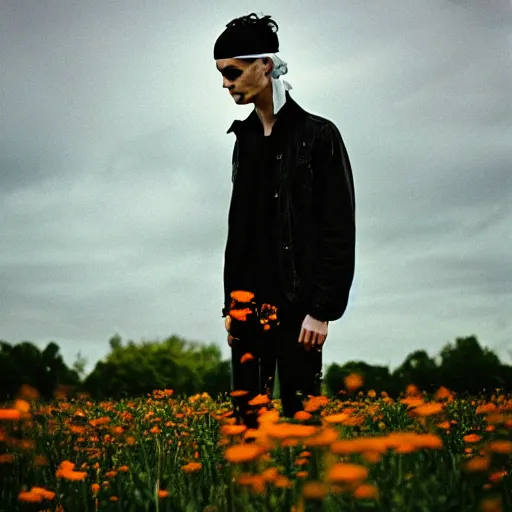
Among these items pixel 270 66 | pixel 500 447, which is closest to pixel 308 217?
pixel 270 66

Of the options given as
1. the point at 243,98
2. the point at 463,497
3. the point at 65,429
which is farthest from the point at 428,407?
the point at 65,429

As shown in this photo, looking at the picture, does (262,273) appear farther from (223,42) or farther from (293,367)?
(223,42)

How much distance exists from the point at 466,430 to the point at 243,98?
9.13 feet

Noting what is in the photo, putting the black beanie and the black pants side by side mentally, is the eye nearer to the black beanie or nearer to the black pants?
the black beanie

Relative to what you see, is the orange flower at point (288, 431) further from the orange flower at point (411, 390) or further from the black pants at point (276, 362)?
the orange flower at point (411, 390)

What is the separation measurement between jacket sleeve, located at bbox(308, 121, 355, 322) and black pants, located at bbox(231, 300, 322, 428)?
20 cm

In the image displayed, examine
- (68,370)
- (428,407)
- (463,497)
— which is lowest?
(463,497)

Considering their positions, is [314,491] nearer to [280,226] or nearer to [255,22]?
[280,226]

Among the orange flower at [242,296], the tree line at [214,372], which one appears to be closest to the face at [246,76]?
the orange flower at [242,296]

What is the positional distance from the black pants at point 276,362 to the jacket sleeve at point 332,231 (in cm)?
20

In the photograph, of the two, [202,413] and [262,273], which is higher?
[262,273]

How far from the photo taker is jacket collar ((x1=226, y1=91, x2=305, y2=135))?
4410 millimetres

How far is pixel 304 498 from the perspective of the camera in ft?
7.05

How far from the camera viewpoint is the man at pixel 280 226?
159 inches
